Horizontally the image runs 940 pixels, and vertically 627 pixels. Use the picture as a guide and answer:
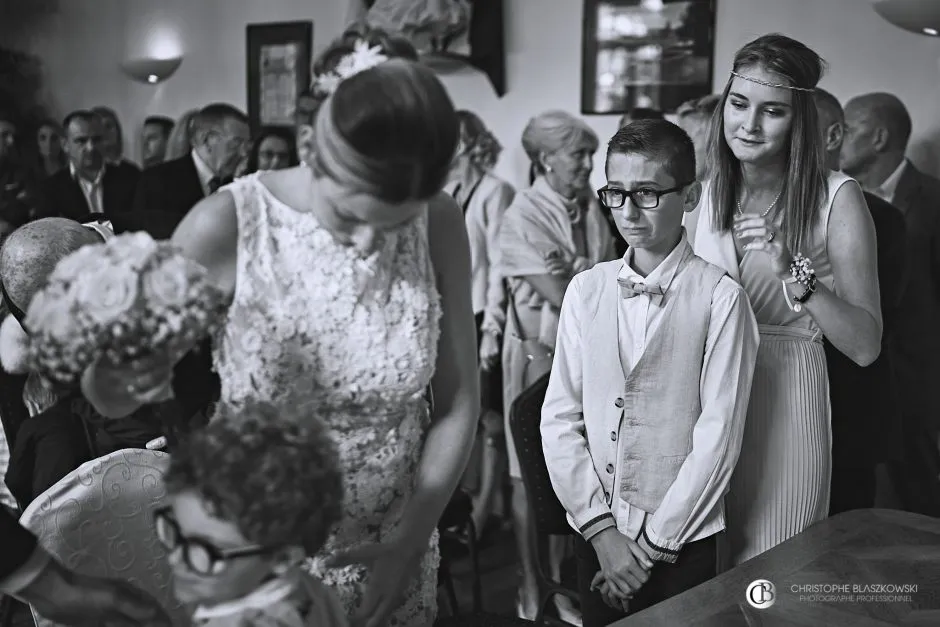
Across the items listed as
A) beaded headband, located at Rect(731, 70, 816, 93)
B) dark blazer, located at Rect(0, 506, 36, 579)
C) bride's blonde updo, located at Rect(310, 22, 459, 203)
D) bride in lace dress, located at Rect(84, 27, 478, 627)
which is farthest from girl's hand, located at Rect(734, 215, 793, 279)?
dark blazer, located at Rect(0, 506, 36, 579)

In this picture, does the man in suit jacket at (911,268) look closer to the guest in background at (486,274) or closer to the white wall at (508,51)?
the white wall at (508,51)

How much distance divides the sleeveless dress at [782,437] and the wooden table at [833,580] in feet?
0.34

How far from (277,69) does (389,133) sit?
6172 millimetres

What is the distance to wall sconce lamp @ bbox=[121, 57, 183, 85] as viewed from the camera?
7.77 metres

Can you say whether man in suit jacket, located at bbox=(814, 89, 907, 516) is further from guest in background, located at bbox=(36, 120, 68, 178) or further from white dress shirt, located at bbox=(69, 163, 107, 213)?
guest in background, located at bbox=(36, 120, 68, 178)

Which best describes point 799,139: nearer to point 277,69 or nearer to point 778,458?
point 778,458

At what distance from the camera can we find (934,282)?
4.23m

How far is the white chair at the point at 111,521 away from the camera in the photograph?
1.59 metres

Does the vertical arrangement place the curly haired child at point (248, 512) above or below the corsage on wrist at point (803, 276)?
below

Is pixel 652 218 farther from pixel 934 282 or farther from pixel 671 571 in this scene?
pixel 934 282

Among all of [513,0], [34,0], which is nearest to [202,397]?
[513,0]

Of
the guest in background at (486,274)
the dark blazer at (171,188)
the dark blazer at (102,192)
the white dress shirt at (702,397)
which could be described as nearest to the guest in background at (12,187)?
the dark blazer at (102,192)

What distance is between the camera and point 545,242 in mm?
3797

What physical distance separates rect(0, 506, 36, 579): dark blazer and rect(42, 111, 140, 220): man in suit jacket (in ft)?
16.6
